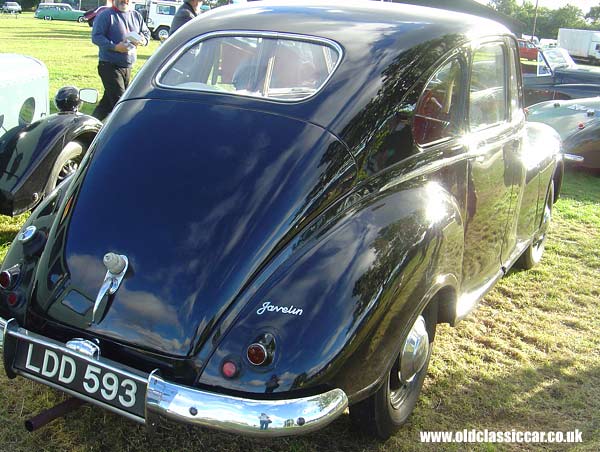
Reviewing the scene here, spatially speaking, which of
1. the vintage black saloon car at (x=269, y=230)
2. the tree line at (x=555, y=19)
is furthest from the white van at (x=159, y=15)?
the tree line at (x=555, y=19)

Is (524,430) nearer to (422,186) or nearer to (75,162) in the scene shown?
(422,186)

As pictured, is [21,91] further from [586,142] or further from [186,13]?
[586,142]

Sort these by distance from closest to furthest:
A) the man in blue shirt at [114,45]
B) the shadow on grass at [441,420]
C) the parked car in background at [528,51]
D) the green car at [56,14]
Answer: the shadow on grass at [441,420]
the man in blue shirt at [114,45]
the parked car in background at [528,51]
the green car at [56,14]

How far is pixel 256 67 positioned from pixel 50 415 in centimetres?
176

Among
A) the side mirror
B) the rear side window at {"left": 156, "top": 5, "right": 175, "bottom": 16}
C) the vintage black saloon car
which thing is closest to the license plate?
the vintage black saloon car

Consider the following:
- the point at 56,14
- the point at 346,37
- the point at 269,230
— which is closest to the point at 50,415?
the point at 269,230

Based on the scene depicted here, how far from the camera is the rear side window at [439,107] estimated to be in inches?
111

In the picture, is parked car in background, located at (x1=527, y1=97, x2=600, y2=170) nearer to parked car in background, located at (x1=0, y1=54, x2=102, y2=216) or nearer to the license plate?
parked car in background, located at (x1=0, y1=54, x2=102, y2=216)

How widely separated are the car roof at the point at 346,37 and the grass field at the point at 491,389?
1418mm

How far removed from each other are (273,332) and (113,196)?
2.98 ft

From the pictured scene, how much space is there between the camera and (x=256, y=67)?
9.73ft

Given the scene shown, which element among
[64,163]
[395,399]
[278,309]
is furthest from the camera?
[64,163]

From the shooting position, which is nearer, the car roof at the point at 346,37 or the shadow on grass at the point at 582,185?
the car roof at the point at 346,37

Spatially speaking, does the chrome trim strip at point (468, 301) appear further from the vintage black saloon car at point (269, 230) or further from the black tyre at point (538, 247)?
the black tyre at point (538, 247)
